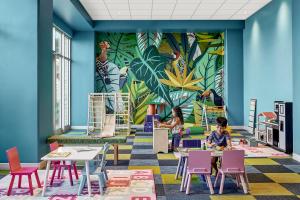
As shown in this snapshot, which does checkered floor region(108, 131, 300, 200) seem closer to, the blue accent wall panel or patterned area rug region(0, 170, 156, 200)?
patterned area rug region(0, 170, 156, 200)

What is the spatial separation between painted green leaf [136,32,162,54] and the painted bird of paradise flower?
4.03 feet

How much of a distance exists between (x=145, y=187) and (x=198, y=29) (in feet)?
33.6

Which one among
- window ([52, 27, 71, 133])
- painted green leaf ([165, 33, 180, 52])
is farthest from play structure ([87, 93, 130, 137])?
painted green leaf ([165, 33, 180, 52])

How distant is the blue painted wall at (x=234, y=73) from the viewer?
1549 cm

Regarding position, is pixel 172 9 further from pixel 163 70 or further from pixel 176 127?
pixel 176 127

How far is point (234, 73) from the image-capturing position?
15.5 metres

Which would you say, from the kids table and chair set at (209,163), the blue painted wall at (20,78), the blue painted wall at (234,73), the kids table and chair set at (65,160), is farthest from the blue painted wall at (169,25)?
the kids table and chair set at (209,163)

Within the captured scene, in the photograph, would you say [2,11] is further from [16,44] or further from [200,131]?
[200,131]

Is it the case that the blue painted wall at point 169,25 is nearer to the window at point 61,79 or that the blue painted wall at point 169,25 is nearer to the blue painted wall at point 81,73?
the blue painted wall at point 81,73

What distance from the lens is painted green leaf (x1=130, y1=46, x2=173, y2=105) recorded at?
53.0 ft

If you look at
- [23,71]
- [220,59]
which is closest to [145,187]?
[23,71]

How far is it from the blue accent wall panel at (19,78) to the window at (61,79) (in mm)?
5049

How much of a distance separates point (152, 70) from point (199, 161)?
10.5 m

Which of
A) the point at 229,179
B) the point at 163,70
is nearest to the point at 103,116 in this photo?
the point at 163,70
